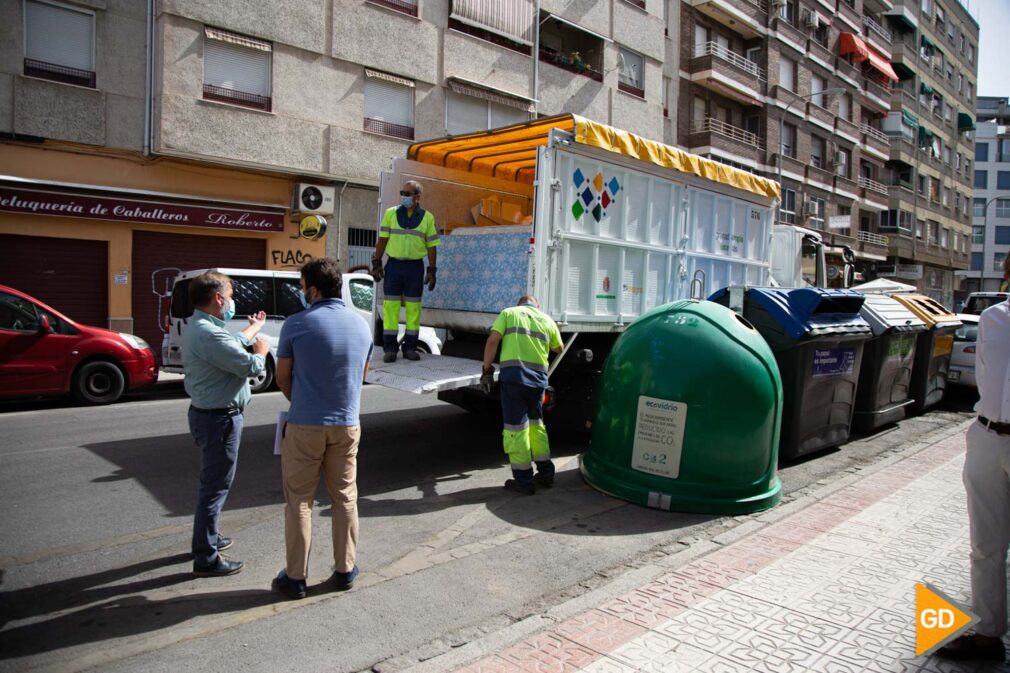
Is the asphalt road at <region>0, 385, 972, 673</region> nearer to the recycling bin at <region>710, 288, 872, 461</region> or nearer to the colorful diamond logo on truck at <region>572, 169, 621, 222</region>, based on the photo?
the recycling bin at <region>710, 288, 872, 461</region>

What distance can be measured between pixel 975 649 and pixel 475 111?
61.5ft

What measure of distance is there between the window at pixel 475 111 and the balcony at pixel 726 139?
416 inches

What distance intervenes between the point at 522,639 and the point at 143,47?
1532 cm

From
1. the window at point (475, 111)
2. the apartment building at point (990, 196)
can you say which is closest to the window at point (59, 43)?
the window at point (475, 111)

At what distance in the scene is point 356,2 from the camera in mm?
17406

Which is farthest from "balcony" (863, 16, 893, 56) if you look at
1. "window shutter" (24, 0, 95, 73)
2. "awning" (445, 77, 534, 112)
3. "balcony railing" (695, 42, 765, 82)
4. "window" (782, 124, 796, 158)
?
"window shutter" (24, 0, 95, 73)

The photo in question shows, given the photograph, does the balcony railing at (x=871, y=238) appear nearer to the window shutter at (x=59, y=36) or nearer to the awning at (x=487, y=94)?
the awning at (x=487, y=94)

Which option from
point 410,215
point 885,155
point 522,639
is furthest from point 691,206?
point 885,155

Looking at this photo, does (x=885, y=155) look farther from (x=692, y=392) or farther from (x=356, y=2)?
(x=692, y=392)

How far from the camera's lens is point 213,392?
419cm

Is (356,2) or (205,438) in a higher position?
(356,2)

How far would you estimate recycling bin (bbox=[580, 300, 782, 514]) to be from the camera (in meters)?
5.53

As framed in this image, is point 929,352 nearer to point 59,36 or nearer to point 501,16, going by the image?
point 501,16

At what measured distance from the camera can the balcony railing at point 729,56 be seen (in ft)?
96.9
